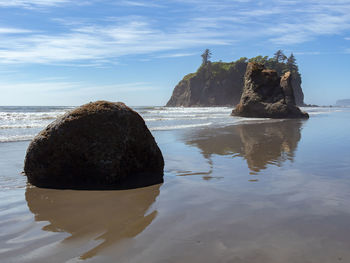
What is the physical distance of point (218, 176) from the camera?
4836 mm

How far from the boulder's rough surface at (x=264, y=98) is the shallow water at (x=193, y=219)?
776 inches

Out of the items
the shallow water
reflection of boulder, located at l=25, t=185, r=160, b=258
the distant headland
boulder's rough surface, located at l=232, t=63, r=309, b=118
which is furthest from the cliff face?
reflection of boulder, located at l=25, t=185, r=160, b=258

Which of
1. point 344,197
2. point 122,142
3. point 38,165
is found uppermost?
point 122,142

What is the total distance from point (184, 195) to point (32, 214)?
5.98 ft

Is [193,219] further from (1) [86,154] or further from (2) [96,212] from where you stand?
(1) [86,154]

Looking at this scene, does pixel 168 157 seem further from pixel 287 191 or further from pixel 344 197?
pixel 344 197

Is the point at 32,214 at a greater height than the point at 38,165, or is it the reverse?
the point at 38,165

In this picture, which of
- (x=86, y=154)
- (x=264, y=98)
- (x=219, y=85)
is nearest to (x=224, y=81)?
(x=219, y=85)

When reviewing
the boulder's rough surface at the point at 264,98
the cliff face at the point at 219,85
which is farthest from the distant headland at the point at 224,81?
the boulder's rough surface at the point at 264,98

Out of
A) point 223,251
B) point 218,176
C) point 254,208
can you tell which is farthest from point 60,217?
point 218,176

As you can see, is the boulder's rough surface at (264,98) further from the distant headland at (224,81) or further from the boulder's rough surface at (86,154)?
the distant headland at (224,81)

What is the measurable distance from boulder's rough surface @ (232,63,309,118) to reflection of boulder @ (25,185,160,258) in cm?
Result: 2187

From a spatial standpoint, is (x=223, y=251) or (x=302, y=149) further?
(x=302, y=149)

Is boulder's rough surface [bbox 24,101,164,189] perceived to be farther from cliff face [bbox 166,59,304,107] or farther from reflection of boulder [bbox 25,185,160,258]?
cliff face [bbox 166,59,304,107]
